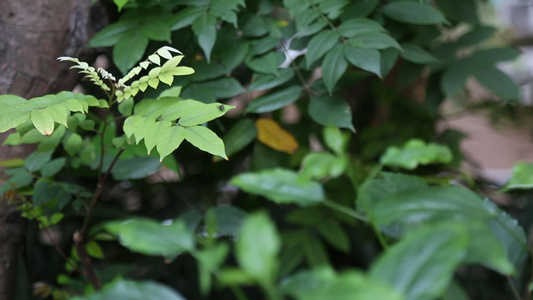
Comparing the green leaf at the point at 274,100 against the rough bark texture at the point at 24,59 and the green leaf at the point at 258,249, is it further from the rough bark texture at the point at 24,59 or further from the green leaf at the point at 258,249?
the green leaf at the point at 258,249

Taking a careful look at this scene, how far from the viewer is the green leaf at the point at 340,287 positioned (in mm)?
287

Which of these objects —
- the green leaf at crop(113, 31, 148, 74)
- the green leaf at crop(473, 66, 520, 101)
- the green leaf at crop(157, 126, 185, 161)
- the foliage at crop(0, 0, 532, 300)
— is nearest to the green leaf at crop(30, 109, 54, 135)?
the foliage at crop(0, 0, 532, 300)

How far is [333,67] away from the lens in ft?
2.79

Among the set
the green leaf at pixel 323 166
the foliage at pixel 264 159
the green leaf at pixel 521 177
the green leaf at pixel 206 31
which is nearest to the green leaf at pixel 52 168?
→ the foliage at pixel 264 159

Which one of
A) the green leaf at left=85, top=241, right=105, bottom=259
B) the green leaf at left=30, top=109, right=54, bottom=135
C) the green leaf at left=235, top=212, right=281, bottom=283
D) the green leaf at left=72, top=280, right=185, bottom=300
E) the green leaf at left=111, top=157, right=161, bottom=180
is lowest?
the green leaf at left=85, top=241, right=105, bottom=259

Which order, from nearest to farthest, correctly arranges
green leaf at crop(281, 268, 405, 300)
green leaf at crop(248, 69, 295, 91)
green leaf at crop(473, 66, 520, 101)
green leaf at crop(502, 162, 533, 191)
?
green leaf at crop(281, 268, 405, 300) < green leaf at crop(502, 162, 533, 191) < green leaf at crop(248, 69, 295, 91) < green leaf at crop(473, 66, 520, 101)

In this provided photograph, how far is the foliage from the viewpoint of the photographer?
0.34 meters

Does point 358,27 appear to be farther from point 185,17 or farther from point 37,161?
point 37,161

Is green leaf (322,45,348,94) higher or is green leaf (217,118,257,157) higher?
green leaf (322,45,348,94)

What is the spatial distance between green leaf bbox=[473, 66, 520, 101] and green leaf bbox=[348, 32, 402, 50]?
17.0 inches

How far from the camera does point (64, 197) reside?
87 centimetres

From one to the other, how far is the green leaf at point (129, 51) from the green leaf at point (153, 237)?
22.6 inches

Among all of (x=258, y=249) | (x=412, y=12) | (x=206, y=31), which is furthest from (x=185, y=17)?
(x=258, y=249)

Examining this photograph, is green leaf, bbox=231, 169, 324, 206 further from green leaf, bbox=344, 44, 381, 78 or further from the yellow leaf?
the yellow leaf
